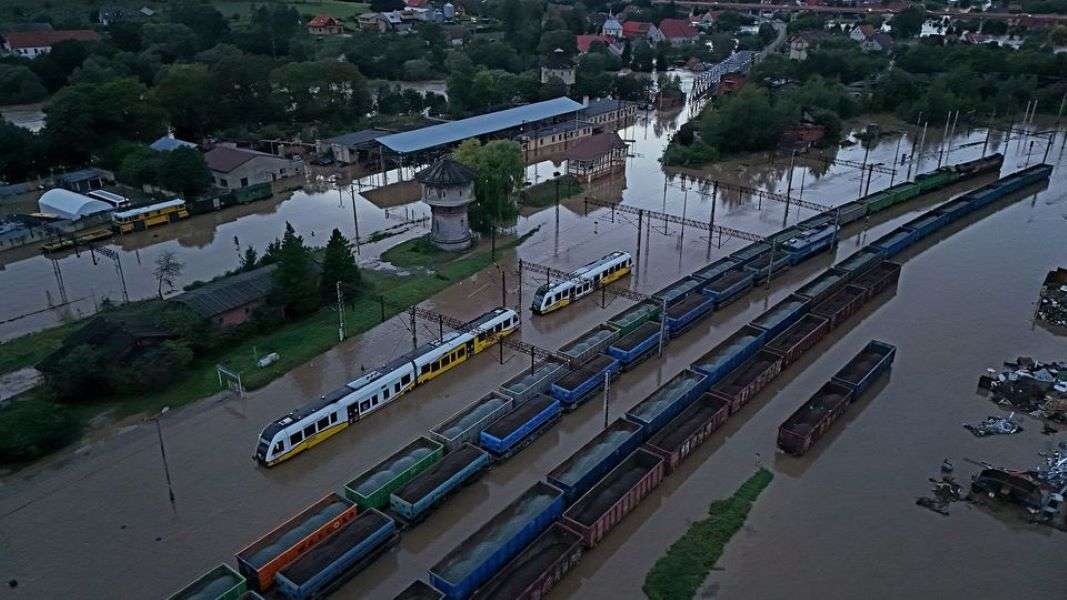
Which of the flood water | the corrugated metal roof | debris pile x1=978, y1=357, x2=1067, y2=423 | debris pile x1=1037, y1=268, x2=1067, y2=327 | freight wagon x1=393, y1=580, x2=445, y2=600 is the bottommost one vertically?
the flood water

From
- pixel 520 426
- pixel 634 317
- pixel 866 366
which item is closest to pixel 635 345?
→ pixel 634 317

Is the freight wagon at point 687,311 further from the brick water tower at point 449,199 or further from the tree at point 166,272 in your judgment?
the tree at point 166,272

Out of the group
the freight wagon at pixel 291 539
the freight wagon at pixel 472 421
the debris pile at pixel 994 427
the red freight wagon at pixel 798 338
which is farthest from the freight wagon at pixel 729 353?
the freight wagon at pixel 291 539

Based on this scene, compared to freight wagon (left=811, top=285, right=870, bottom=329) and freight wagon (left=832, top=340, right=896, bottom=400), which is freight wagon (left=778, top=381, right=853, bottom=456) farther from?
freight wagon (left=811, top=285, right=870, bottom=329)

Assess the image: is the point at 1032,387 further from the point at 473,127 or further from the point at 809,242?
the point at 473,127

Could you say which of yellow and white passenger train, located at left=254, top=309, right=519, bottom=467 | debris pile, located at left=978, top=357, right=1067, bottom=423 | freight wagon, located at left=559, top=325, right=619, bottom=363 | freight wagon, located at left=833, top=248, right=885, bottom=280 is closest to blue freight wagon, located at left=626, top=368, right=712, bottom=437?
freight wagon, located at left=559, top=325, right=619, bottom=363

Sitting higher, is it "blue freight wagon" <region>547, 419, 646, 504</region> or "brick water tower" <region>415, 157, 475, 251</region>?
"brick water tower" <region>415, 157, 475, 251</region>
